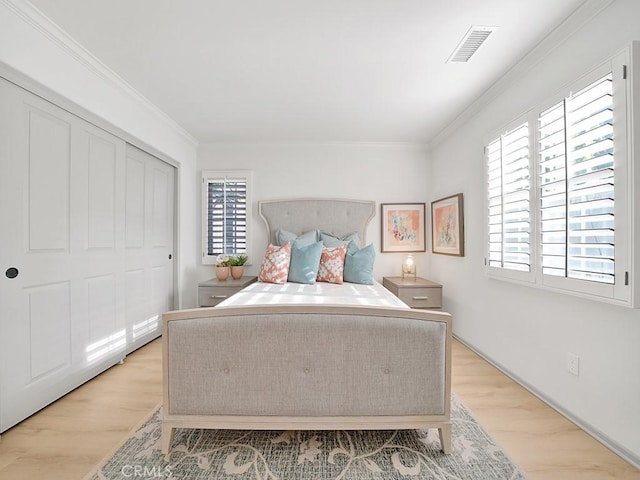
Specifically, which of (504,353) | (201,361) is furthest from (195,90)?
(504,353)

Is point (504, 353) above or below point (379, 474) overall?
above

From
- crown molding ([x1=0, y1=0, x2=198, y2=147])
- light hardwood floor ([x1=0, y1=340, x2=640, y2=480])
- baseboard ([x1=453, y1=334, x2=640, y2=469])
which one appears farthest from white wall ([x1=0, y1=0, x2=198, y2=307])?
baseboard ([x1=453, y1=334, x2=640, y2=469])

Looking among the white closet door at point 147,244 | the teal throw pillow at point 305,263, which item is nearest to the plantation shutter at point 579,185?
the teal throw pillow at point 305,263

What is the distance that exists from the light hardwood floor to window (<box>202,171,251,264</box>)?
194 cm

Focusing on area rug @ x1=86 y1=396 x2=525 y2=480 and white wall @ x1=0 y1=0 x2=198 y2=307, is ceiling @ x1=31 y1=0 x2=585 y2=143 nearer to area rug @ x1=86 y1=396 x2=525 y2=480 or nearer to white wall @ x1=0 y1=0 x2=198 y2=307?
white wall @ x1=0 y1=0 x2=198 y2=307

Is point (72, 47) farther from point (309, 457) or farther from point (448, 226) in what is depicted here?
point (448, 226)

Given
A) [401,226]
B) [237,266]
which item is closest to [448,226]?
[401,226]

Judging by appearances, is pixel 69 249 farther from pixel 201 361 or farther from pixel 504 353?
pixel 504 353

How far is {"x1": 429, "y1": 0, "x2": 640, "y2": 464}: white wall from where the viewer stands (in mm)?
1655

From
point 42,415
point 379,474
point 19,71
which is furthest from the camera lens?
point 42,415

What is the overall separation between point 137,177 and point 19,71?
1388mm

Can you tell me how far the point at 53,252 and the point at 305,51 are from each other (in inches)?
85.8

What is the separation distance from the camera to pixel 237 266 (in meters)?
4.07

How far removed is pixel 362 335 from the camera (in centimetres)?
165
